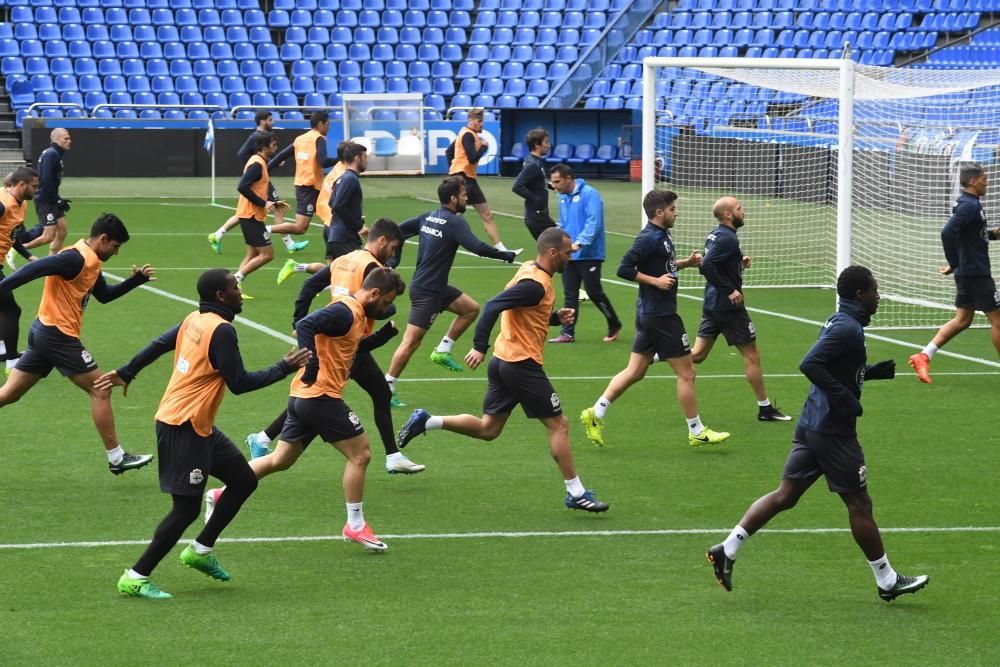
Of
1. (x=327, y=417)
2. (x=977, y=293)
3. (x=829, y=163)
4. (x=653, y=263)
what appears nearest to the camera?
(x=327, y=417)

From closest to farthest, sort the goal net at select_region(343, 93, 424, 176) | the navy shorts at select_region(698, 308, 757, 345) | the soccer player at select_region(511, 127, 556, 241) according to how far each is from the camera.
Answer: the navy shorts at select_region(698, 308, 757, 345)
the soccer player at select_region(511, 127, 556, 241)
the goal net at select_region(343, 93, 424, 176)

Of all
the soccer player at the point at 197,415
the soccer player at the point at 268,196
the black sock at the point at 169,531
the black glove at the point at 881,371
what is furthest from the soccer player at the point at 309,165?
the black glove at the point at 881,371

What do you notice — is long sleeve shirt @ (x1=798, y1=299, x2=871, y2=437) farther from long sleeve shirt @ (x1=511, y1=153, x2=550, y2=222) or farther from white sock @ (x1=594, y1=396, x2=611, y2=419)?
long sleeve shirt @ (x1=511, y1=153, x2=550, y2=222)

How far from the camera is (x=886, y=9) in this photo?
42438 millimetres

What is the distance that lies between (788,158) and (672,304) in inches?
667

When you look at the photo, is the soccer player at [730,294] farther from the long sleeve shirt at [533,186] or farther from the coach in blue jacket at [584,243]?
the long sleeve shirt at [533,186]

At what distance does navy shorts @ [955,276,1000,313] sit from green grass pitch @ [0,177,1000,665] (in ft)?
2.62

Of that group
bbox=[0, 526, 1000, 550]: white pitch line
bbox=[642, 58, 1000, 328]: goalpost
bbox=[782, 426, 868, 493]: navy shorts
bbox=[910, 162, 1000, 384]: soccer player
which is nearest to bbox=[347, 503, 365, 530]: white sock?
bbox=[0, 526, 1000, 550]: white pitch line

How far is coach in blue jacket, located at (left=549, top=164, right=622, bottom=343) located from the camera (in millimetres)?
16969

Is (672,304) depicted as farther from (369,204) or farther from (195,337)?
(369,204)

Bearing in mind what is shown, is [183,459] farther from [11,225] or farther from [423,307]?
[11,225]

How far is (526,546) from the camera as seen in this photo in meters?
9.40

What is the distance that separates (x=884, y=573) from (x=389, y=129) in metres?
31.8

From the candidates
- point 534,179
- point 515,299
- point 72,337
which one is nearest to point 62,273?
point 72,337
